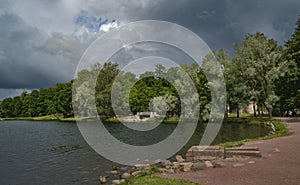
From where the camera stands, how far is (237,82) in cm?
5400

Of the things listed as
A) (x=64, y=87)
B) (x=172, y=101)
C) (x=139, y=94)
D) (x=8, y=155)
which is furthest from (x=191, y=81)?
(x=64, y=87)

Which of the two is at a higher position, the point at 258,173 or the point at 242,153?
the point at 242,153

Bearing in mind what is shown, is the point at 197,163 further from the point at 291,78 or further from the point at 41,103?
the point at 41,103

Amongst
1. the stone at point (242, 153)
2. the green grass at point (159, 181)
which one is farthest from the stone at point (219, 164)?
the green grass at point (159, 181)

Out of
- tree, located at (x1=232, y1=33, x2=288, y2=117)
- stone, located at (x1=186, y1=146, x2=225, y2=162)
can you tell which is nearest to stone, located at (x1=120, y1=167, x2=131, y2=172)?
stone, located at (x1=186, y1=146, x2=225, y2=162)

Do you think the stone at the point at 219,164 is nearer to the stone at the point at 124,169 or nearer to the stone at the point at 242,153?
the stone at the point at 242,153

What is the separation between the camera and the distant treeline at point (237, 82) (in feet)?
158

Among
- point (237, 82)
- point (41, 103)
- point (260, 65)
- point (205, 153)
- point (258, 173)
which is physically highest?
point (260, 65)

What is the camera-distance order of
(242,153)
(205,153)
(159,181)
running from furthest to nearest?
(205,153) → (242,153) → (159,181)

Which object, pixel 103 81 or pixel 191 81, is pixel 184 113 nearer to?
pixel 191 81

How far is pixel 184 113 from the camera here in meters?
58.9

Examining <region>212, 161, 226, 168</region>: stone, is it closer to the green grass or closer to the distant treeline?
the green grass

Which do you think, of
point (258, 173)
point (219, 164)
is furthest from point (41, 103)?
point (258, 173)

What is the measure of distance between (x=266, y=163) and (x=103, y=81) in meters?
63.0
